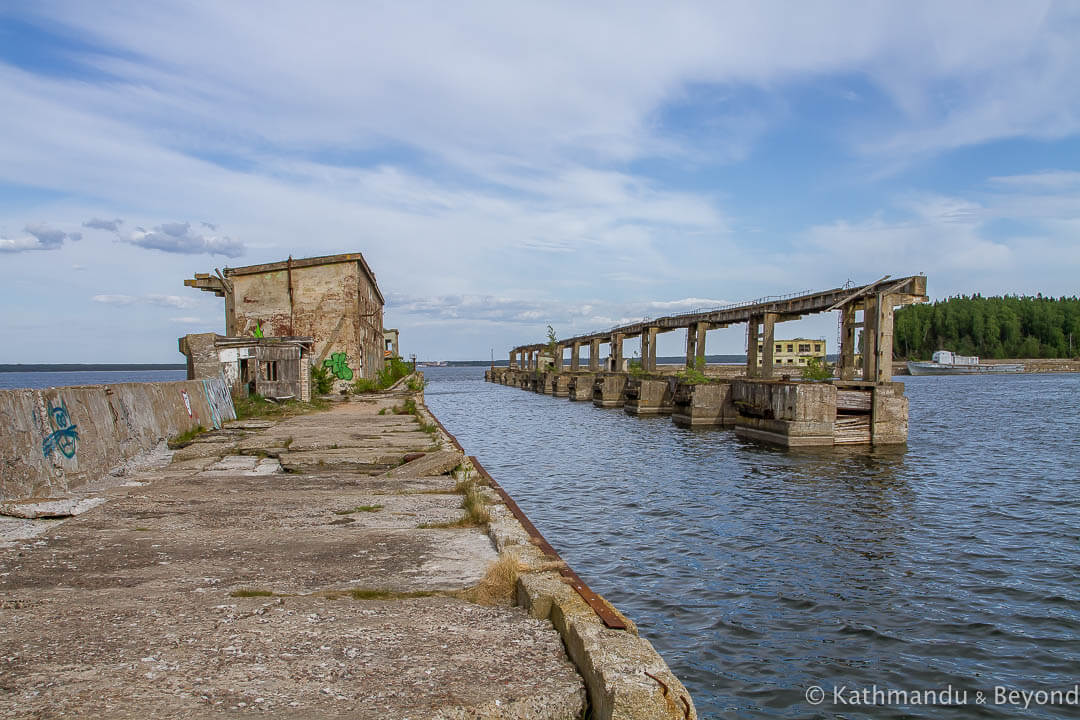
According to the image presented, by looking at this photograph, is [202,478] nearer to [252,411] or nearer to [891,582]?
[891,582]

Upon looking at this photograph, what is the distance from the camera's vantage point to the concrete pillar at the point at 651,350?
156 feet

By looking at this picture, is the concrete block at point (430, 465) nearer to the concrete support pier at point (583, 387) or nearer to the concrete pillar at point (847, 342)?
the concrete pillar at point (847, 342)

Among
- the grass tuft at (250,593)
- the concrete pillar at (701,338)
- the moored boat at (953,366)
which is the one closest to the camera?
the grass tuft at (250,593)

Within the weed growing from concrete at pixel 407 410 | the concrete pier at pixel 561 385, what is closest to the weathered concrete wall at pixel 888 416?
the weed growing from concrete at pixel 407 410

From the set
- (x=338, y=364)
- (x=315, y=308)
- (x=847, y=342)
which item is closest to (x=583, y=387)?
(x=338, y=364)

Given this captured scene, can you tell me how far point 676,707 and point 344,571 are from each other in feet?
10.2

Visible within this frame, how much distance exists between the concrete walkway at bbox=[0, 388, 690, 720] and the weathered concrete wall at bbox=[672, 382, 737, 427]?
24.6 m

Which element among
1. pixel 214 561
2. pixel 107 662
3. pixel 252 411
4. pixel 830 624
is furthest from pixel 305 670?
pixel 252 411

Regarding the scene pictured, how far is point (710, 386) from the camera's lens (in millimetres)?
31609

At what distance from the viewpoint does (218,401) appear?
17.5 m

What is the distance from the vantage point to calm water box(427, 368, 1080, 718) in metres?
6.51

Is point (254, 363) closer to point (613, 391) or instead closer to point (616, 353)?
point (613, 391)

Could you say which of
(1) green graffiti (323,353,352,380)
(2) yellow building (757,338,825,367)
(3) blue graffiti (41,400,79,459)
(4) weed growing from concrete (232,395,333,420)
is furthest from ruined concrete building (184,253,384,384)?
(2) yellow building (757,338,825,367)

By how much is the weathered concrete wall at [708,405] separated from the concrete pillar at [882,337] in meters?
9.25
